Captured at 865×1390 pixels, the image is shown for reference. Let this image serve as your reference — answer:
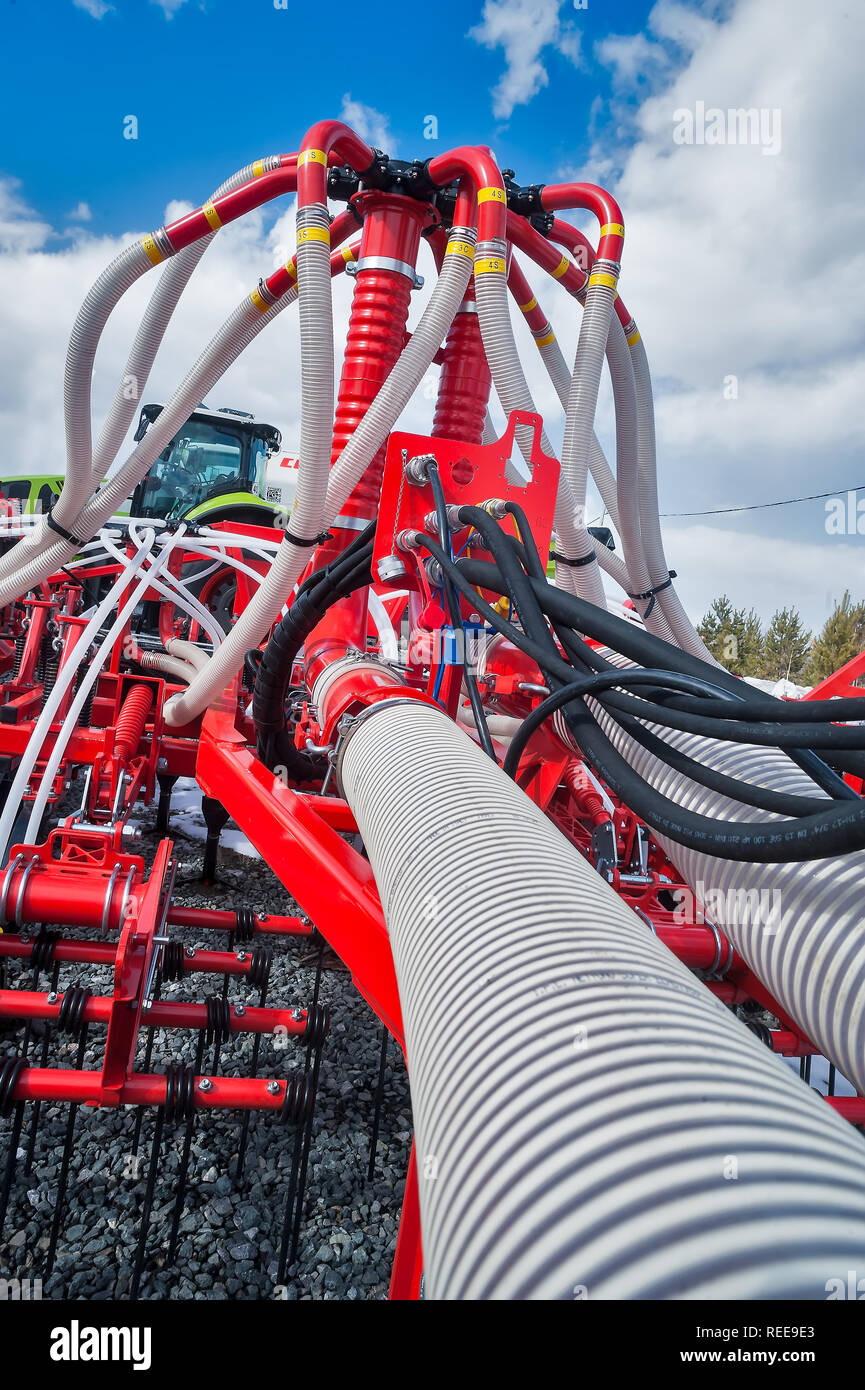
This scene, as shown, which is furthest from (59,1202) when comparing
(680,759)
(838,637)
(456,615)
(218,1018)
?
(838,637)

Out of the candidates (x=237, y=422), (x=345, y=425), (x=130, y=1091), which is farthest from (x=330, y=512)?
(x=237, y=422)

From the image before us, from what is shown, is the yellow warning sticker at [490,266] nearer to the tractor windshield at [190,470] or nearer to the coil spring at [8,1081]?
the coil spring at [8,1081]

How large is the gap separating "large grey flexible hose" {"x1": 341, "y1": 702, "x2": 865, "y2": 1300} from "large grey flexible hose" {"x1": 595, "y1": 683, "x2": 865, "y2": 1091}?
18cm

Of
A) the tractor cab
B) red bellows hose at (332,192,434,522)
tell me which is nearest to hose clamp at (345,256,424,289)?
red bellows hose at (332,192,434,522)

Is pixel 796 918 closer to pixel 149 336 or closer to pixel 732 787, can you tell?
pixel 732 787

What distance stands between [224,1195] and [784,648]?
2457 centimetres

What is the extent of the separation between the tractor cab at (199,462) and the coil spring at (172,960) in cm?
573

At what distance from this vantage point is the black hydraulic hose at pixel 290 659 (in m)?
2.01

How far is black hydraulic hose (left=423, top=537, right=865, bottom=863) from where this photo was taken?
2.41 ft

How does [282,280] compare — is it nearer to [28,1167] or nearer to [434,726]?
[434,726]

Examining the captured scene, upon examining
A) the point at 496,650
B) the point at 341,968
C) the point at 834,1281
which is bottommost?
the point at 834,1281

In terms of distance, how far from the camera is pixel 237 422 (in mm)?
7434

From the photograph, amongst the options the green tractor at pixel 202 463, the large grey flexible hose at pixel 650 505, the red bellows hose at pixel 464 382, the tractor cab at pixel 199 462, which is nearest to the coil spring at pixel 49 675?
the red bellows hose at pixel 464 382
